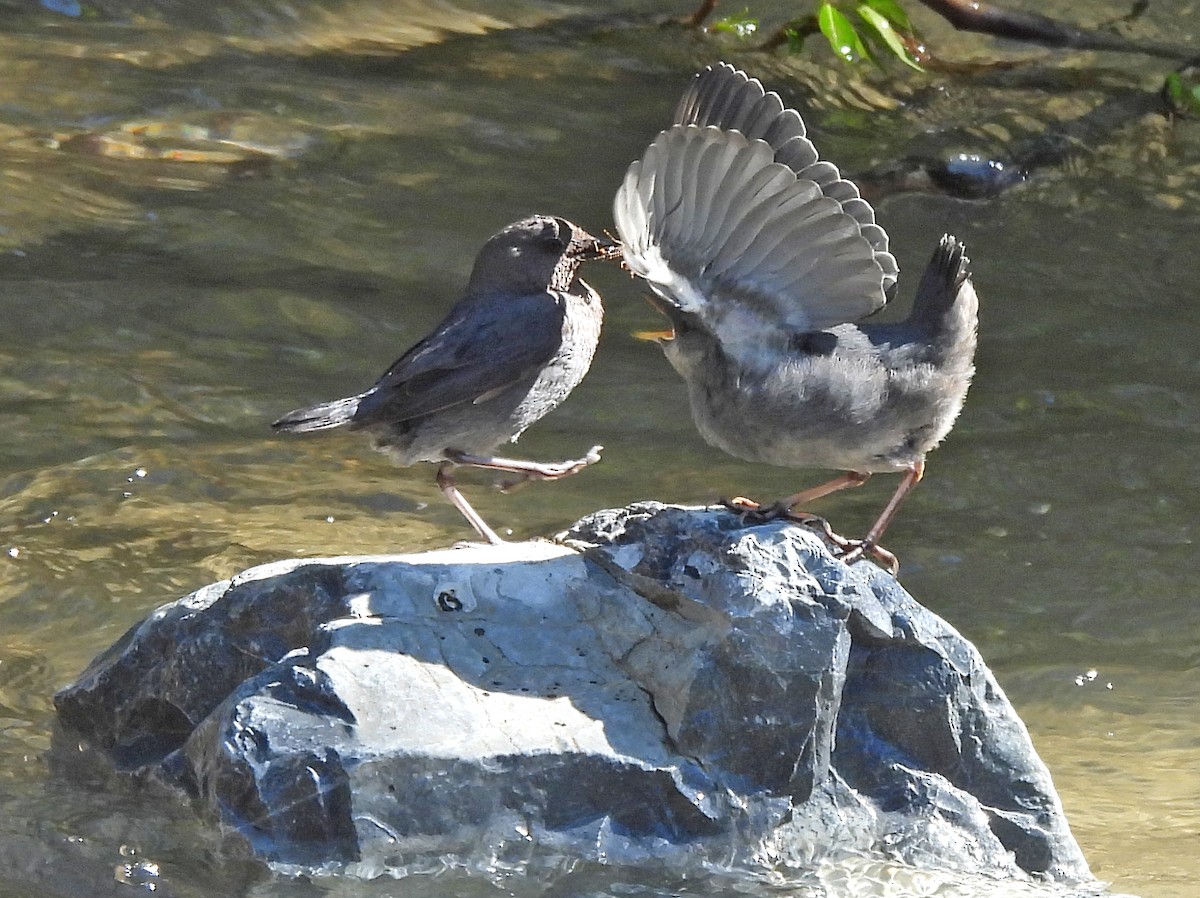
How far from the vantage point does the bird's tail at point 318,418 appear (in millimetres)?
5289

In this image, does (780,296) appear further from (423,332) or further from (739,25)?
(739,25)

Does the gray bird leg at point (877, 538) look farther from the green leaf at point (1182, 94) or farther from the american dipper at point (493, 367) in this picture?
the green leaf at point (1182, 94)

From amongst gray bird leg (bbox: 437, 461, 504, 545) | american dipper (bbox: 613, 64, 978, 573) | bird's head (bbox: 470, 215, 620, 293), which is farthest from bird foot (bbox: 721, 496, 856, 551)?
bird's head (bbox: 470, 215, 620, 293)

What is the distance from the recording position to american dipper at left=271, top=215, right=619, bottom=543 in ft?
17.9

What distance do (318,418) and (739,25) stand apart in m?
6.49

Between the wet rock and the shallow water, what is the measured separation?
0.15 m

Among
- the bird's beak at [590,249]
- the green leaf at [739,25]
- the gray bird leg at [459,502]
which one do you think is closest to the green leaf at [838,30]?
the green leaf at [739,25]

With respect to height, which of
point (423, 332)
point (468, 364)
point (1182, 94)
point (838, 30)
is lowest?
point (423, 332)

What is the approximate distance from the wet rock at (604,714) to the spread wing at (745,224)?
54cm

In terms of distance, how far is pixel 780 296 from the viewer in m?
4.35

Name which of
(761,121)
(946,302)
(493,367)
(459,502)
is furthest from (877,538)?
(459,502)

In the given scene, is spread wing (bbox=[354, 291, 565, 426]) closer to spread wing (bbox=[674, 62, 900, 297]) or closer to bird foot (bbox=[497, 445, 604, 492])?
bird foot (bbox=[497, 445, 604, 492])

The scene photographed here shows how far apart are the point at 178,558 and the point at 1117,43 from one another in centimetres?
774

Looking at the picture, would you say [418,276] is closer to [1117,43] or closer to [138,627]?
[138,627]
